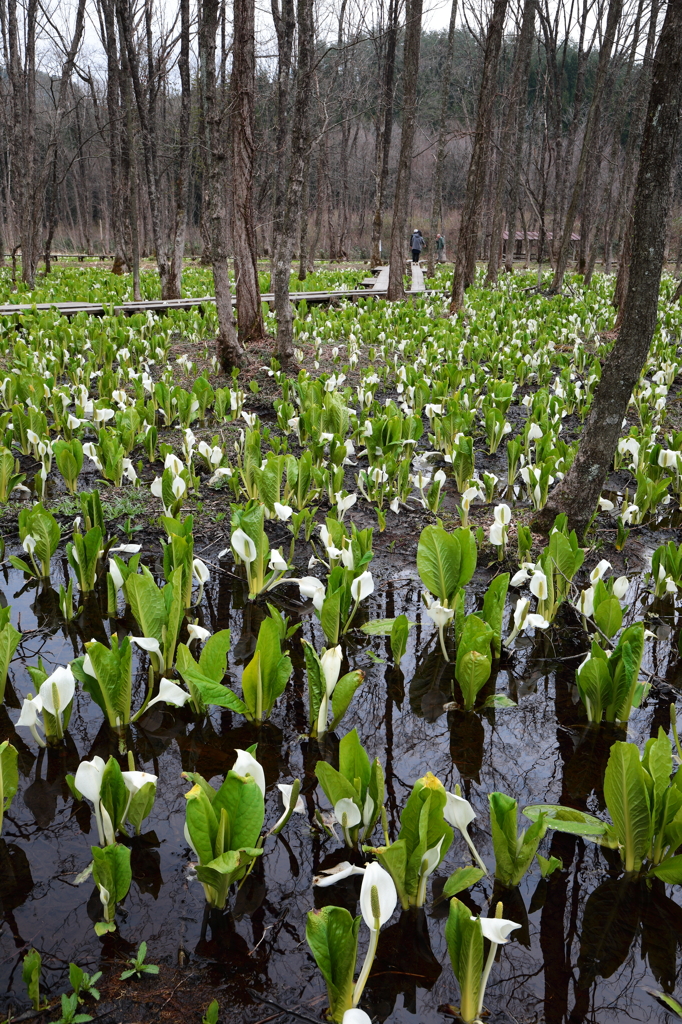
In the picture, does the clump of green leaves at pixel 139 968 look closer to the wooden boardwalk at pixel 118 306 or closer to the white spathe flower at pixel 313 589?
the white spathe flower at pixel 313 589

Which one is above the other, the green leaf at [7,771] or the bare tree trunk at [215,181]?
the bare tree trunk at [215,181]

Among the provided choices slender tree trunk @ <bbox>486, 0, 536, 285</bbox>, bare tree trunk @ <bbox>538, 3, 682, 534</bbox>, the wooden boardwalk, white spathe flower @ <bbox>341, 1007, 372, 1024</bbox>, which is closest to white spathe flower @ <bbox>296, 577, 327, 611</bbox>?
white spathe flower @ <bbox>341, 1007, 372, 1024</bbox>

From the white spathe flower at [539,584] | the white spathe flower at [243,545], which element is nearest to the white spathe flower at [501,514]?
the white spathe flower at [539,584]

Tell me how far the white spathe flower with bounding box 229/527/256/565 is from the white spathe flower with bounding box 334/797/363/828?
140 cm

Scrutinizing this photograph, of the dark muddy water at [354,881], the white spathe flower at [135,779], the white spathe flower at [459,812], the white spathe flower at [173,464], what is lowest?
the dark muddy water at [354,881]

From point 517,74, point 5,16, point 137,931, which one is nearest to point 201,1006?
point 137,931

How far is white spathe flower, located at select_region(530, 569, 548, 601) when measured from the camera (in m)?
2.70

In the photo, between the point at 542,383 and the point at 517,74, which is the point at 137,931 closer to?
the point at 542,383

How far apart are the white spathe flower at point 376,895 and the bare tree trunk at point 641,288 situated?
2.67m

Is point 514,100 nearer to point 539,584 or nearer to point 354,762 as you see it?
point 539,584

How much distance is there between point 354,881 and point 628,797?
26.6 inches

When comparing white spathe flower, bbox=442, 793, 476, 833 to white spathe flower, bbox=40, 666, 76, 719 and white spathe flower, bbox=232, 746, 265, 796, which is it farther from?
white spathe flower, bbox=40, 666, 76, 719

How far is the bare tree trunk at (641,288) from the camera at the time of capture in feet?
9.78

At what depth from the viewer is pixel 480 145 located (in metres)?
10.9
